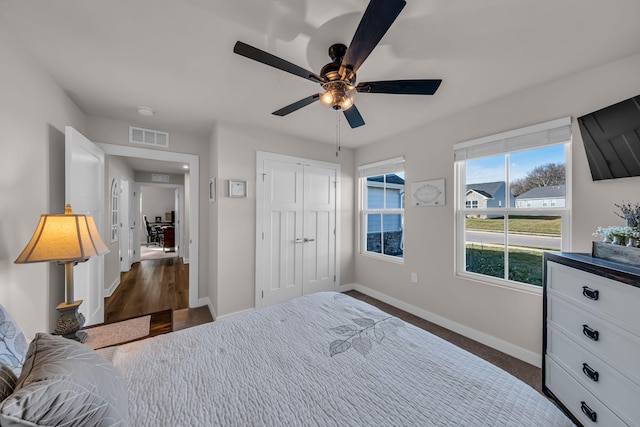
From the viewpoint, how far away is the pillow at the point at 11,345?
813mm

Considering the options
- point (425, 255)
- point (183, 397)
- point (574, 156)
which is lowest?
point (183, 397)

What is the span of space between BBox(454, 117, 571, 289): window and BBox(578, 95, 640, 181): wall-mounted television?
158 millimetres

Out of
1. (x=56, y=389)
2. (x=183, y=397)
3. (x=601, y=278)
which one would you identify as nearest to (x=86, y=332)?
(x=183, y=397)

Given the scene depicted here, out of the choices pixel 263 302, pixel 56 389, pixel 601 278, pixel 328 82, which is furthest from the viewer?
pixel 263 302

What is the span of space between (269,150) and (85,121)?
201 centimetres

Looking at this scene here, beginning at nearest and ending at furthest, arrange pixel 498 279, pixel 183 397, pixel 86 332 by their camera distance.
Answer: pixel 183 397
pixel 86 332
pixel 498 279

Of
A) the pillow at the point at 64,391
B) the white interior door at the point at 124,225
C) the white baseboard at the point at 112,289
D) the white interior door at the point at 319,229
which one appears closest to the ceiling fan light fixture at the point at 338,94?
the pillow at the point at 64,391

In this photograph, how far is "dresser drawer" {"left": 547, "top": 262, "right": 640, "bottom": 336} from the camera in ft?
3.90

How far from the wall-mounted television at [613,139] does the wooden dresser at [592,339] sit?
2.30 ft

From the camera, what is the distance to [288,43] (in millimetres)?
1549

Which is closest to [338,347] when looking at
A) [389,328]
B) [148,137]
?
[389,328]

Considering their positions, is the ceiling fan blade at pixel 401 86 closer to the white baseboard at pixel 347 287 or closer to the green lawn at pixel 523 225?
the green lawn at pixel 523 225

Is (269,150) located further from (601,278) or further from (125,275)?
(125,275)

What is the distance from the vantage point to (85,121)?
2.67 metres
